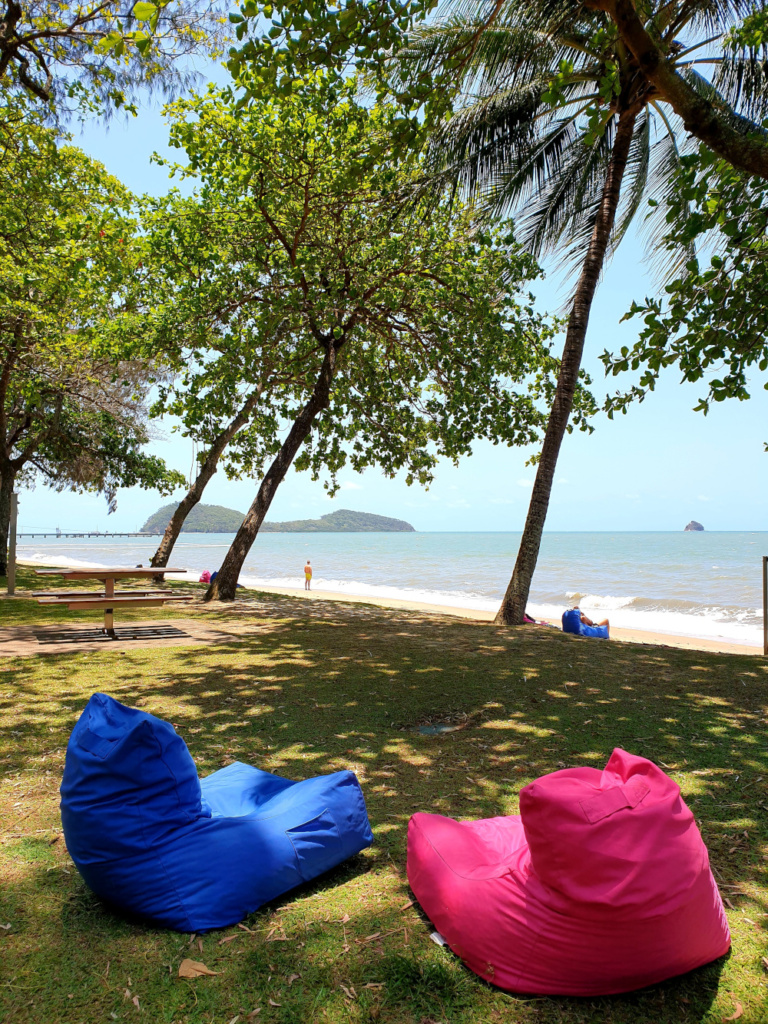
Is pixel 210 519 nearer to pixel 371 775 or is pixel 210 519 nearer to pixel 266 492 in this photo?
pixel 266 492

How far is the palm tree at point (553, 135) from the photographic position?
978 cm

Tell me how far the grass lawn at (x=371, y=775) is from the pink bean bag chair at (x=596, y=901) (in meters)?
0.09

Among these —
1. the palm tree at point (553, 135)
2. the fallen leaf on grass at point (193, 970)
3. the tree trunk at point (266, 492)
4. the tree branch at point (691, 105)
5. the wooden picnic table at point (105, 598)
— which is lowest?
the fallen leaf on grass at point (193, 970)

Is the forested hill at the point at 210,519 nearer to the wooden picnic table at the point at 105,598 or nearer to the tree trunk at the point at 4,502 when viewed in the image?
the tree trunk at the point at 4,502

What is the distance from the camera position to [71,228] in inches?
515

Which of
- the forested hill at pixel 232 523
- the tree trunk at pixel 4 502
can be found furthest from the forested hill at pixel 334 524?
the tree trunk at pixel 4 502

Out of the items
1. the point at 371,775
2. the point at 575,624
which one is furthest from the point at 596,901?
the point at 575,624

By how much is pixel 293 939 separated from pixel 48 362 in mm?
14655

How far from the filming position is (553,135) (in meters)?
11.9

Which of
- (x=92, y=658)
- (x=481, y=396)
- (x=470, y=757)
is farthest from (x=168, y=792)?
(x=481, y=396)

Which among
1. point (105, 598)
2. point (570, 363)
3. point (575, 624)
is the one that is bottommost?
point (575, 624)

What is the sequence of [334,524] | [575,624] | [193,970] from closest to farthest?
1. [193,970]
2. [575,624]
3. [334,524]

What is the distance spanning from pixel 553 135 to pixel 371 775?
454 inches

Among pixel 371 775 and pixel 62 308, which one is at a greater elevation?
pixel 62 308
